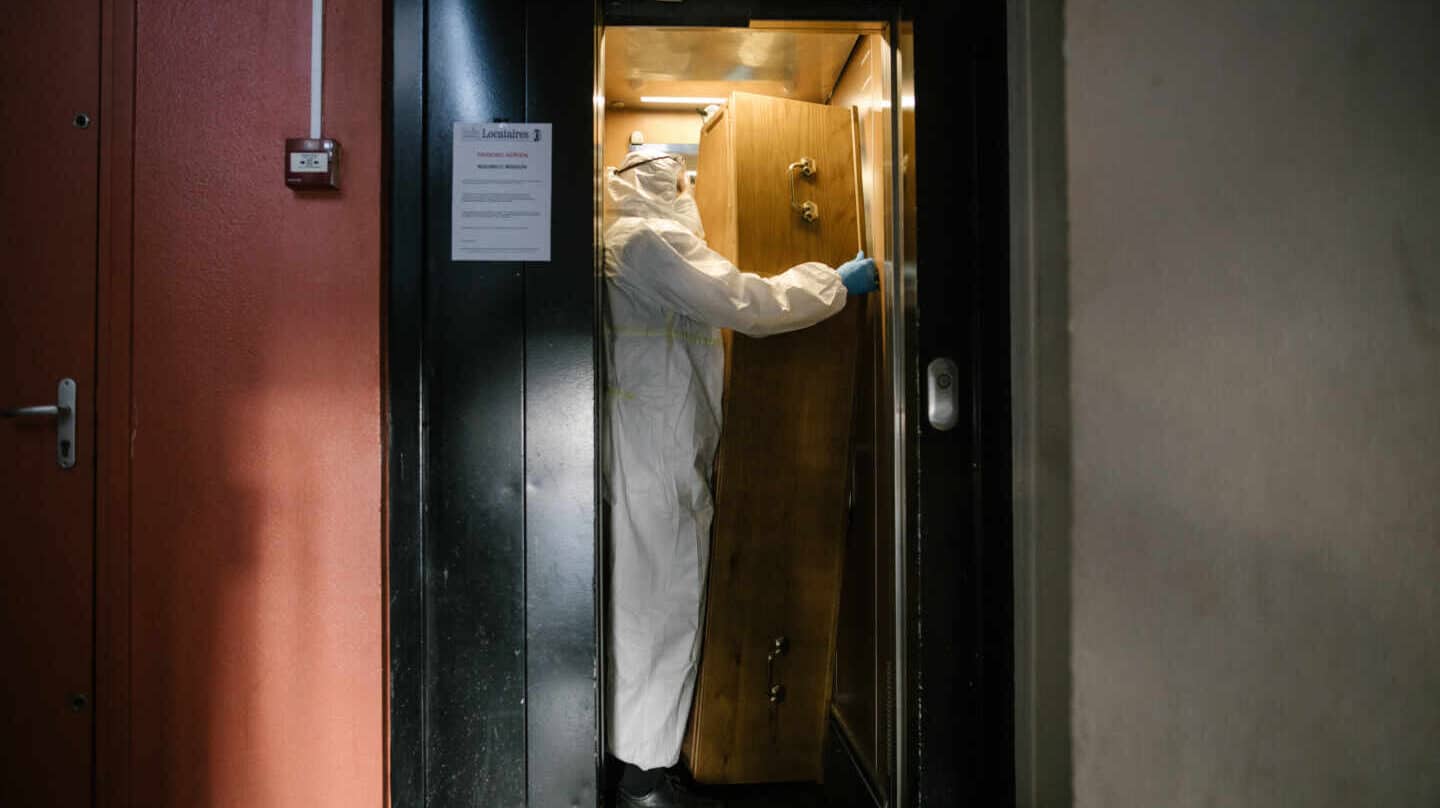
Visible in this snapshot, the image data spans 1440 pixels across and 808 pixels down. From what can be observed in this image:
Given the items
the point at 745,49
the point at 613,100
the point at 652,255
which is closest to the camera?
the point at 652,255

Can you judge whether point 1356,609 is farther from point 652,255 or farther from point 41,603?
point 41,603

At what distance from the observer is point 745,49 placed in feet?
5.85

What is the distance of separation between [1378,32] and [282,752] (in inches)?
86.1

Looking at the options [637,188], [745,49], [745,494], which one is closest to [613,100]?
[745,49]

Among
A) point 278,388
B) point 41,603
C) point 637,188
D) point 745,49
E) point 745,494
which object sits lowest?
point 41,603

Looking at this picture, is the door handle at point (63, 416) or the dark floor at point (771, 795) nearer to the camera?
the door handle at point (63, 416)

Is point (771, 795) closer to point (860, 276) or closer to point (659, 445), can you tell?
point (659, 445)

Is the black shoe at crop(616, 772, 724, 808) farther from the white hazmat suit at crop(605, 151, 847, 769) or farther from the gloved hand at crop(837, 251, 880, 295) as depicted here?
the gloved hand at crop(837, 251, 880, 295)

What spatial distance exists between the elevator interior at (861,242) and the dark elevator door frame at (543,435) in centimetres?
22

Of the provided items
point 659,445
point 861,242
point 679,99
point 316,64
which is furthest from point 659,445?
point 679,99

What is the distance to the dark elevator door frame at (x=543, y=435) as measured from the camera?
1.05 meters

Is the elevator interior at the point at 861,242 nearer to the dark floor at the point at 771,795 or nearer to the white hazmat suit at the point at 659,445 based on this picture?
the dark floor at the point at 771,795

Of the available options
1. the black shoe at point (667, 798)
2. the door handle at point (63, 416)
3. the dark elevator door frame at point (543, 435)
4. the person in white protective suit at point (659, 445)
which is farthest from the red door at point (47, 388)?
the black shoe at point (667, 798)

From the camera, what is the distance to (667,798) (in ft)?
5.02
